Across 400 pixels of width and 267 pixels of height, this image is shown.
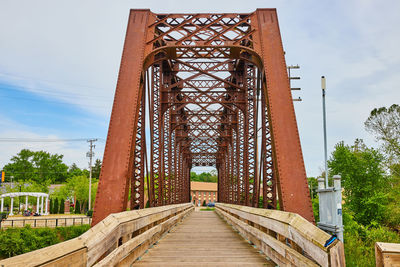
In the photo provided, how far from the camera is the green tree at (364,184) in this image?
28.8 metres

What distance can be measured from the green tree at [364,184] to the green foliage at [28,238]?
74.5 ft

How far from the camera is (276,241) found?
4.90 meters

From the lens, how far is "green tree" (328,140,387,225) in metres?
28.8

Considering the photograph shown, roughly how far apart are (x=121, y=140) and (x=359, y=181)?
2794cm

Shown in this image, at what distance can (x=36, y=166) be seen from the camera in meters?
103

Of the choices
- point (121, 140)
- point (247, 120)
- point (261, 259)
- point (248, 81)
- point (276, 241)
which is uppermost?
point (248, 81)

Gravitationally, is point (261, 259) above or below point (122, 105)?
below

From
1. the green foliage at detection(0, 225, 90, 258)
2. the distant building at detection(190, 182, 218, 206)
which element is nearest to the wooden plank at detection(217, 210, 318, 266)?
the green foliage at detection(0, 225, 90, 258)

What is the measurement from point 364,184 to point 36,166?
311 ft

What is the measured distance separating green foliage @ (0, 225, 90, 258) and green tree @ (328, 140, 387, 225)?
22.7 meters

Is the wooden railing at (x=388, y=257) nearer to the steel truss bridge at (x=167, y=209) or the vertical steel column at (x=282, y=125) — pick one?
the steel truss bridge at (x=167, y=209)

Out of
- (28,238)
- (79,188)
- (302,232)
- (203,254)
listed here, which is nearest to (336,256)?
(302,232)

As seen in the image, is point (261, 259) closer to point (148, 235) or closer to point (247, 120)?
point (148, 235)

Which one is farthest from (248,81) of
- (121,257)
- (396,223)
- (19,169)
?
(19,169)
